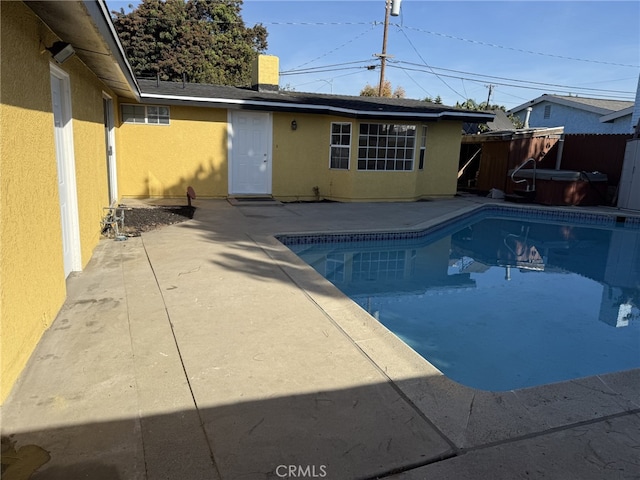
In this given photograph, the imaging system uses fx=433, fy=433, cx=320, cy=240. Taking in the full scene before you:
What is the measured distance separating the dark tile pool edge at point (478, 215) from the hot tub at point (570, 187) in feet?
3.26

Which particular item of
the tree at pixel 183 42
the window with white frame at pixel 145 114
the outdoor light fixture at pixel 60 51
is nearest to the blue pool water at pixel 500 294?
the outdoor light fixture at pixel 60 51

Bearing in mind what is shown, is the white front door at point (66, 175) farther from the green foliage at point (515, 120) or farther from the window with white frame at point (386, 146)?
the green foliage at point (515, 120)

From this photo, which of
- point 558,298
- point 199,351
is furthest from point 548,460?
point 558,298

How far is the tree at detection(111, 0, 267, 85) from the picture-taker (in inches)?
1094

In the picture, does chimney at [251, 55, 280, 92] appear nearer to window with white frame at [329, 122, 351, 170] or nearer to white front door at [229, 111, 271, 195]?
white front door at [229, 111, 271, 195]

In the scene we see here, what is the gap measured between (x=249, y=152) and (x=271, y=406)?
1000cm

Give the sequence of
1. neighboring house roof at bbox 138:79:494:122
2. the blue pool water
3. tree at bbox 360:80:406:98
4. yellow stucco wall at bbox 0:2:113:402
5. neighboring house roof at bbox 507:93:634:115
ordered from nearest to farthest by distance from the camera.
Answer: yellow stucco wall at bbox 0:2:113:402 < the blue pool water < neighboring house roof at bbox 138:79:494:122 < neighboring house roof at bbox 507:93:634:115 < tree at bbox 360:80:406:98

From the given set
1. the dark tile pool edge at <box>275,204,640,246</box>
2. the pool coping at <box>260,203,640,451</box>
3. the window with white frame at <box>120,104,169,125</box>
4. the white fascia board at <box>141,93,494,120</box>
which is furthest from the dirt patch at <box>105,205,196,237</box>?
the pool coping at <box>260,203,640,451</box>

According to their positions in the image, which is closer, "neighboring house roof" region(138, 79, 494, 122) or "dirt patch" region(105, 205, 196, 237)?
"dirt patch" region(105, 205, 196, 237)

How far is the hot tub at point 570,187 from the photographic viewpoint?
42.6 feet

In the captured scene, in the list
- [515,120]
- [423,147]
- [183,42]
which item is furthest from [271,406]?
[515,120]

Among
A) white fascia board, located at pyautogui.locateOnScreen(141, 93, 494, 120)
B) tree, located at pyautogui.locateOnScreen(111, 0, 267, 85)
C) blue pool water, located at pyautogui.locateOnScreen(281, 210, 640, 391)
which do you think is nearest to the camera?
blue pool water, located at pyautogui.locateOnScreen(281, 210, 640, 391)

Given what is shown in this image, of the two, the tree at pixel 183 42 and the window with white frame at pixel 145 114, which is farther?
the tree at pixel 183 42

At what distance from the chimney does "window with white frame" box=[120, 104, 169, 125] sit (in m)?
3.51
